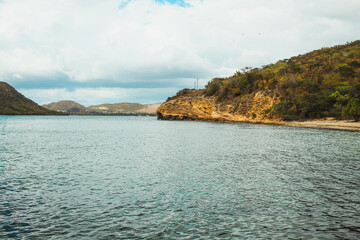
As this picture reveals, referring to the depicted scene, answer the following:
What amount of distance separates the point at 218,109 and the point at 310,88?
1450 inches

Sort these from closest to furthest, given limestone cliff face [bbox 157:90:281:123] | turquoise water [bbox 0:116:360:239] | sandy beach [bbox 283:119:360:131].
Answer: turquoise water [bbox 0:116:360:239] < sandy beach [bbox 283:119:360:131] < limestone cliff face [bbox 157:90:281:123]

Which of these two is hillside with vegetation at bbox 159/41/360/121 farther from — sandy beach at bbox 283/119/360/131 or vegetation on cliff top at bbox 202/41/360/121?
sandy beach at bbox 283/119/360/131

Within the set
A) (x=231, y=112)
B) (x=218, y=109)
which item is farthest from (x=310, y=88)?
(x=218, y=109)

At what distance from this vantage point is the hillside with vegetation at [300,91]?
71312 mm

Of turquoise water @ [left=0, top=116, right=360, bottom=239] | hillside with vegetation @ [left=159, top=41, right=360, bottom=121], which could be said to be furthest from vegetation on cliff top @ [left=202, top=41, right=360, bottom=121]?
turquoise water @ [left=0, top=116, right=360, bottom=239]

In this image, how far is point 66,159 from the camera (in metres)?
23.2

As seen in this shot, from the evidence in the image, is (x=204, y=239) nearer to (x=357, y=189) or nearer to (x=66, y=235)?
(x=66, y=235)

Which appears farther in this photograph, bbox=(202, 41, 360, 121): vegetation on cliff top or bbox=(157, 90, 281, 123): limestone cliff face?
→ bbox=(157, 90, 281, 123): limestone cliff face

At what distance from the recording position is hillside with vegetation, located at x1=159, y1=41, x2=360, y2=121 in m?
71.3

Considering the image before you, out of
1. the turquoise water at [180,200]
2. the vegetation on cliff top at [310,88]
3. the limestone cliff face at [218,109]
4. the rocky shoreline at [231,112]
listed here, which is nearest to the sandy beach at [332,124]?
the rocky shoreline at [231,112]

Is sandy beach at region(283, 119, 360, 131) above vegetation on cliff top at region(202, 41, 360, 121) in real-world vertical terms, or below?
below

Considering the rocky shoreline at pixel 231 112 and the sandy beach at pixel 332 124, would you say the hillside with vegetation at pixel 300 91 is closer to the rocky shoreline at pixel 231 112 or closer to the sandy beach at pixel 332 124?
the rocky shoreline at pixel 231 112

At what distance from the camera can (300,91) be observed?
85.1 m

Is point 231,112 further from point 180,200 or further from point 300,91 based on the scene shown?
point 180,200
